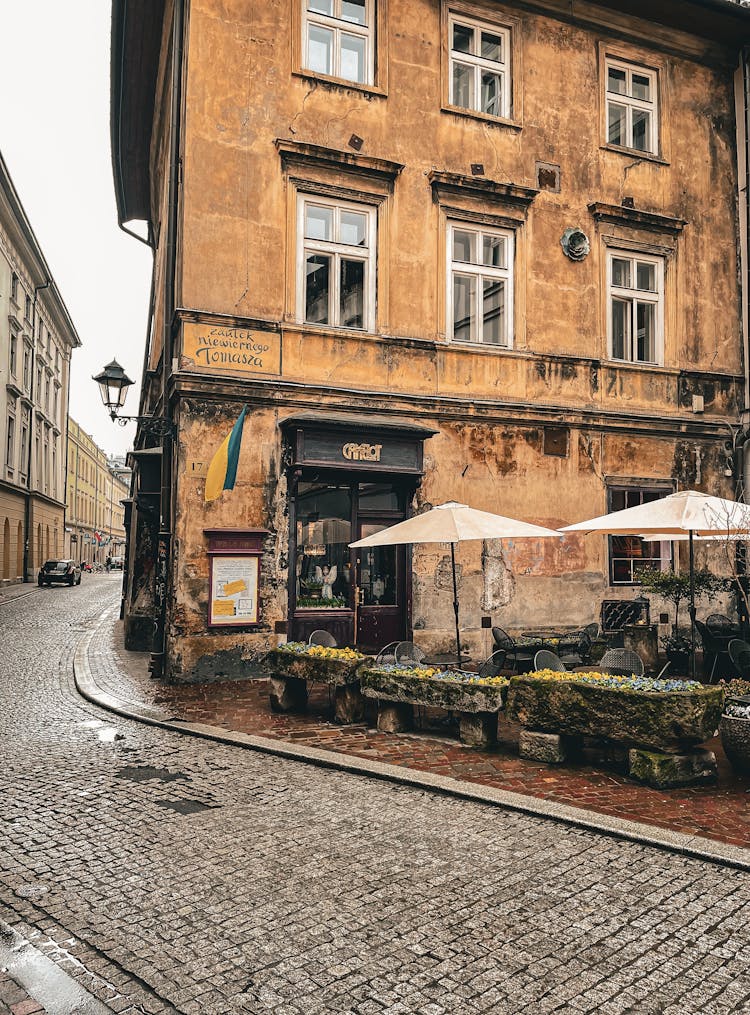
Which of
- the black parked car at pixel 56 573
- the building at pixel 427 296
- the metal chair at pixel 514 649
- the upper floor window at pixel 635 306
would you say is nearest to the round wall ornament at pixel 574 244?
the building at pixel 427 296

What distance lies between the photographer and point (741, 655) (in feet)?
34.8

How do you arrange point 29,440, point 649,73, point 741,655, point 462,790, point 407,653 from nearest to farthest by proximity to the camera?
point 462,790
point 407,653
point 741,655
point 649,73
point 29,440

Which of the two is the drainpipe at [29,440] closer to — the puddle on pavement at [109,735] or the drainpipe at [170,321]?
the drainpipe at [170,321]

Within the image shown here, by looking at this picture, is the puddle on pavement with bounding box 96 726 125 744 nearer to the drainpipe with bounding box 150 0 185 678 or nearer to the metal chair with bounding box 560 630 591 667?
the drainpipe with bounding box 150 0 185 678

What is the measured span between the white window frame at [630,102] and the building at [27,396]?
2894 centimetres

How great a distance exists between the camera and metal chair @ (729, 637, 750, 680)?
1055 centimetres

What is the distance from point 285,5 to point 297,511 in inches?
318

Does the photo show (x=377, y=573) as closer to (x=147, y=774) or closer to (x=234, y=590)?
(x=234, y=590)

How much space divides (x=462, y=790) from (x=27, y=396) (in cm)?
4417

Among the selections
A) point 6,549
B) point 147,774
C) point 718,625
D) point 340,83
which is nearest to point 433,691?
point 147,774

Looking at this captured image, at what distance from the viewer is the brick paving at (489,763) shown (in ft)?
19.5

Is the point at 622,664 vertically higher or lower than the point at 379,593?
lower

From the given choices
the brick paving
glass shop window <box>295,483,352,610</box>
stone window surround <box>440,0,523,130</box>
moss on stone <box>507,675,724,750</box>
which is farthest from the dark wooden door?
stone window surround <box>440,0,523,130</box>

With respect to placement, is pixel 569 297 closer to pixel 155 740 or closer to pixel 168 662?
pixel 168 662
